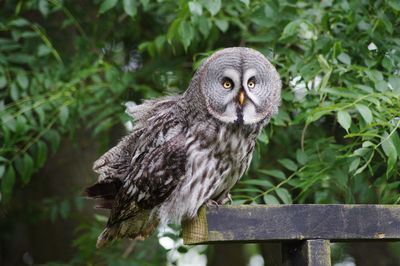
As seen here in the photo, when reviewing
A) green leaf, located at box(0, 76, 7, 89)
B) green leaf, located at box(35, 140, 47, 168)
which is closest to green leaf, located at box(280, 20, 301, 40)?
green leaf, located at box(35, 140, 47, 168)

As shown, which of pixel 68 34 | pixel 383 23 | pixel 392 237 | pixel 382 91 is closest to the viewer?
pixel 392 237

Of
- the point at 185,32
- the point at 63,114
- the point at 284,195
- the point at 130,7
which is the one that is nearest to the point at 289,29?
the point at 185,32

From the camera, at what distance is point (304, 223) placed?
7.17ft

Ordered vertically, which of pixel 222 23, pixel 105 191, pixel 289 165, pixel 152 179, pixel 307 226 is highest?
pixel 222 23

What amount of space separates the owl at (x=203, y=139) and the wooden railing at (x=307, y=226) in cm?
46

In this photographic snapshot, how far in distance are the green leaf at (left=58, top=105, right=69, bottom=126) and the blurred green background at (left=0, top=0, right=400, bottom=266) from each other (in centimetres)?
1

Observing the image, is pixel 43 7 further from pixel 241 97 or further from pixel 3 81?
pixel 241 97

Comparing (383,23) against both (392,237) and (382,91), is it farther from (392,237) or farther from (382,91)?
(392,237)

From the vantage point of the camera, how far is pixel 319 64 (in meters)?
3.29

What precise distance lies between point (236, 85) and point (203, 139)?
8.9 inches

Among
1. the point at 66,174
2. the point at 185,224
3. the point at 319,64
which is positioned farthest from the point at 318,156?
the point at 66,174

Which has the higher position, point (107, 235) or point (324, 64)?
point (324, 64)

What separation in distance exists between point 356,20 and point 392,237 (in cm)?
135

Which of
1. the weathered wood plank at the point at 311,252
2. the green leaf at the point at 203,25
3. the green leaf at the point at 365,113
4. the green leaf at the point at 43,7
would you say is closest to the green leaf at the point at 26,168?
the green leaf at the point at 43,7
